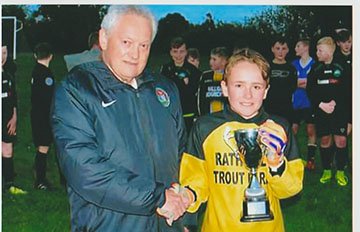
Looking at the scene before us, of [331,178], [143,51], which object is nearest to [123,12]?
[143,51]

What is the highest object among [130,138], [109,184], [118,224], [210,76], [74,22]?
[74,22]

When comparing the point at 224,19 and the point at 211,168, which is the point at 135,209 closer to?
the point at 211,168

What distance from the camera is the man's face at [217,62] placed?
3301 mm

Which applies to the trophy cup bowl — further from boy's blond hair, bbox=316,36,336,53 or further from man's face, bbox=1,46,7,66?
man's face, bbox=1,46,7,66

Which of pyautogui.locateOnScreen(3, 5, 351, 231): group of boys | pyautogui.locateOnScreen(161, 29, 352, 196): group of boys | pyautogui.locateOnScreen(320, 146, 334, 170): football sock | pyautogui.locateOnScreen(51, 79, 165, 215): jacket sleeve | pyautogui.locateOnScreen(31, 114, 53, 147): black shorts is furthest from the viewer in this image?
pyautogui.locateOnScreen(320, 146, 334, 170): football sock

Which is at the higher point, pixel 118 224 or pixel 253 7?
pixel 253 7

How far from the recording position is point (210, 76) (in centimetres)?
332

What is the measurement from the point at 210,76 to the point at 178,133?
1.29ft

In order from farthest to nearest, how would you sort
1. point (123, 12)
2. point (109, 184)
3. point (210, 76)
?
point (210, 76), point (123, 12), point (109, 184)

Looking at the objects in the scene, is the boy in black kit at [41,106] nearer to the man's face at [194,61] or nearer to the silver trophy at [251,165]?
the man's face at [194,61]

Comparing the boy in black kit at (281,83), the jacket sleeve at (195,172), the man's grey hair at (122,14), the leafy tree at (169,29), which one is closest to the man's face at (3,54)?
the man's grey hair at (122,14)

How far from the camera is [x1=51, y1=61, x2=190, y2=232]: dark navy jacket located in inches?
115

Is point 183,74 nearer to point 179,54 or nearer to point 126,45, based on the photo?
point 179,54

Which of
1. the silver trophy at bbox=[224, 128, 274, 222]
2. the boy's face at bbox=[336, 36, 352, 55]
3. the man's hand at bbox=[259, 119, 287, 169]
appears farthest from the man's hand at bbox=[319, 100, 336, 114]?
the silver trophy at bbox=[224, 128, 274, 222]
